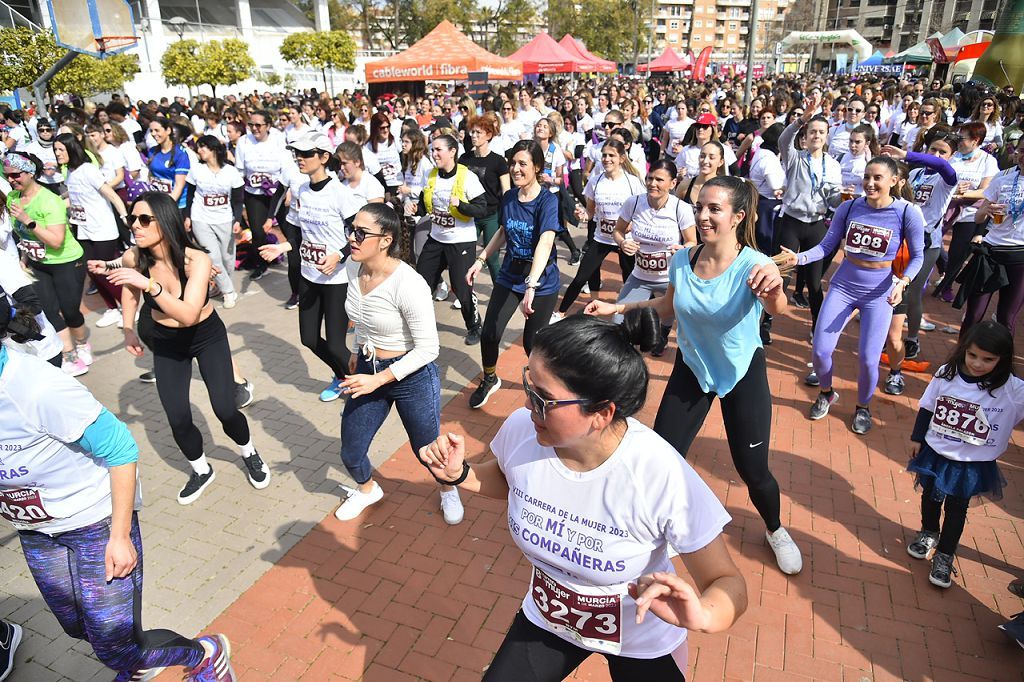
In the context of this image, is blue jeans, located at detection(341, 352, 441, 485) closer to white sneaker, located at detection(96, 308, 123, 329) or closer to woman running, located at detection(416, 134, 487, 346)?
woman running, located at detection(416, 134, 487, 346)

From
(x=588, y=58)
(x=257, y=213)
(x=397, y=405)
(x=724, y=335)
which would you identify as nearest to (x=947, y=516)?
(x=724, y=335)

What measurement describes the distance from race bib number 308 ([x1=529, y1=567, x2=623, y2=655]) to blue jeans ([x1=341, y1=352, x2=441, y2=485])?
1.84 metres

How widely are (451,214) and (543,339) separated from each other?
4651 millimetres

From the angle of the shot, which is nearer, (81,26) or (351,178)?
(351,178)

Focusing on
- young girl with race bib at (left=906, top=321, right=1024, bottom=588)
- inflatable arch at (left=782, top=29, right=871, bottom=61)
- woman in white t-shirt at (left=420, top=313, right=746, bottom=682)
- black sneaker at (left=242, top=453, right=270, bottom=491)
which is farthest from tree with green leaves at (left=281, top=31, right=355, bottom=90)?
woman in white t-shirt at (left=420, top=313, right=746, bottom=682)

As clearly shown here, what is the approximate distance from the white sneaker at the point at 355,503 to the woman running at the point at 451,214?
8.34 feet

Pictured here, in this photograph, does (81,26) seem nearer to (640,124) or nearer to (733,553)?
(640,124)

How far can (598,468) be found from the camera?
1.96 meters

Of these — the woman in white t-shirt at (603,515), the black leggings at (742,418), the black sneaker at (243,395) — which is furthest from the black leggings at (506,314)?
the woman in white t-shirt at (603,515)

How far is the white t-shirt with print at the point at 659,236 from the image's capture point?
5.43 m

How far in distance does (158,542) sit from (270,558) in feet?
2.56

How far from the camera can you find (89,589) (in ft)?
8.28

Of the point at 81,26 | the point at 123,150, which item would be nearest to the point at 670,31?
the point at 81,26

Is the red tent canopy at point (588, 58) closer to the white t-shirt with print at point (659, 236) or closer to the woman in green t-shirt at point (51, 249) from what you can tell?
the white t-shirt with print at point (659, 236)
